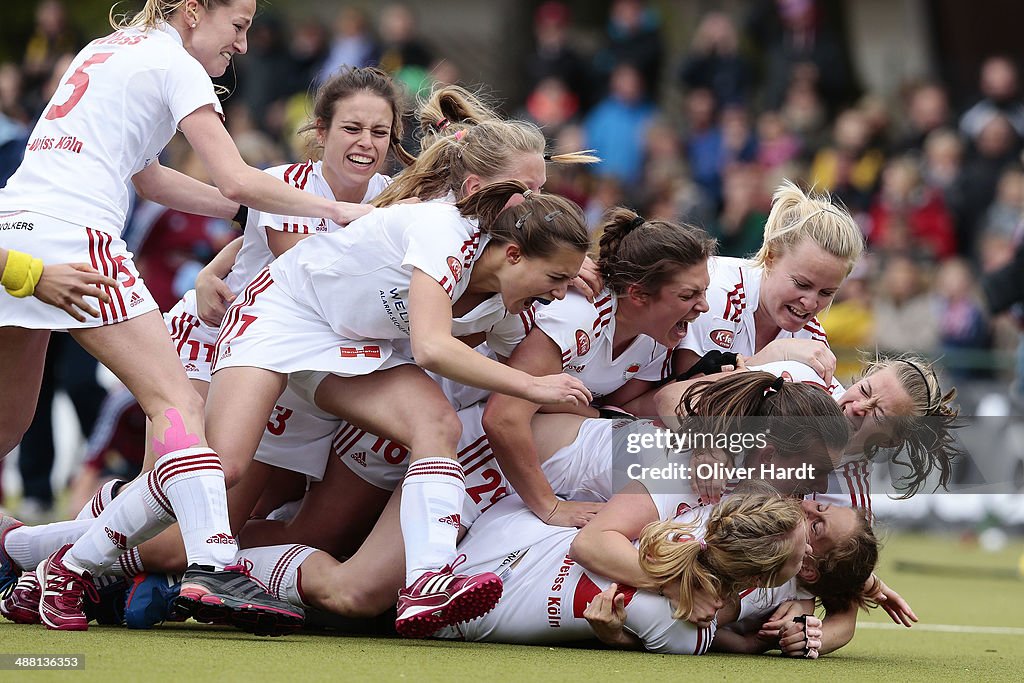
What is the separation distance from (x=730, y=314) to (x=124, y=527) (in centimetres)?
215

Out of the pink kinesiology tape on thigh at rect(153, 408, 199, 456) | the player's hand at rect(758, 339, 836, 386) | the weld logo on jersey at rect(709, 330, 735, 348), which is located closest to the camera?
the pink kinesiology tape on thigh at rect(153, 408, 199, 456)

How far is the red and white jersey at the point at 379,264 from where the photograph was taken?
14.5 feet

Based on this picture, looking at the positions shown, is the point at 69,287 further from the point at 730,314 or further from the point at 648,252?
the point at 730,314

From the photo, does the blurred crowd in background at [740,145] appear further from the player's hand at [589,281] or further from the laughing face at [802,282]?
the player's hand at [589,281]

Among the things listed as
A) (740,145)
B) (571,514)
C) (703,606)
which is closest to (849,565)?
(703,606)

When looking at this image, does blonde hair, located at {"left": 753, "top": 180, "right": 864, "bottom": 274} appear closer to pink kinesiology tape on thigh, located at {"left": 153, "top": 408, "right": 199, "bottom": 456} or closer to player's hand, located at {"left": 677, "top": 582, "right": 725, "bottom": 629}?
player's hand, located at {"left": 677, "top": 582, "right": 725, "bottom": 629}

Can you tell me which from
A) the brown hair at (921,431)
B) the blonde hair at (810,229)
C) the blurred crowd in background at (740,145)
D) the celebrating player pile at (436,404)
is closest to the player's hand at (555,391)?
the celebrating player pile at (436,404)

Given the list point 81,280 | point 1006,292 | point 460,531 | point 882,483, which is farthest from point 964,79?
point 81,280

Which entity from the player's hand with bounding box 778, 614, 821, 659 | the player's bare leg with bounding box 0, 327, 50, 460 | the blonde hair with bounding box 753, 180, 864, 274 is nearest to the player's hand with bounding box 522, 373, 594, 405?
the player's hand with bounding box 778, 614, 821, 659

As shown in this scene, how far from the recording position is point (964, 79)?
42.9 feet

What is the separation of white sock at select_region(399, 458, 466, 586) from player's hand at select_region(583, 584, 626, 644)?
1.41ft

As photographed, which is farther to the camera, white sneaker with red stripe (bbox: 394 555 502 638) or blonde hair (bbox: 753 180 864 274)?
blonde hair (bbox: 753 180 864 274)

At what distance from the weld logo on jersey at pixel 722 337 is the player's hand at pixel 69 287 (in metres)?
2.09

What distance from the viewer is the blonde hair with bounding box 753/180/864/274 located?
5.12m
